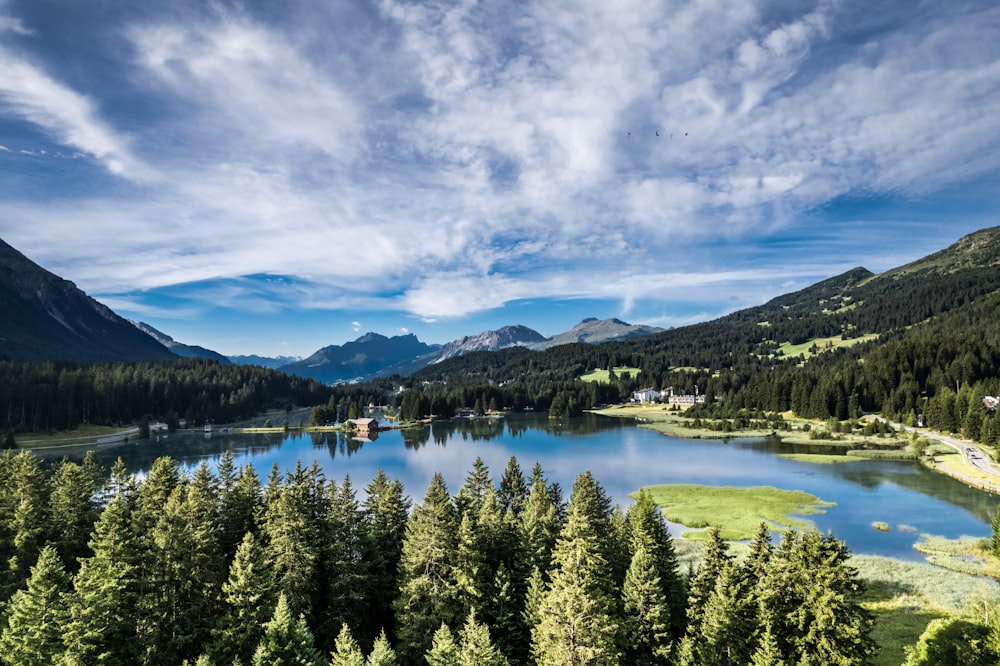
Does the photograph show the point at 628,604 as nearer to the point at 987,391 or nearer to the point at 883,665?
the point at 883,665

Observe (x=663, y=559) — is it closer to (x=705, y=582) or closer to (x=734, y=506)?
(x=705, y=582)

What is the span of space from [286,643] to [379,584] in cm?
1113

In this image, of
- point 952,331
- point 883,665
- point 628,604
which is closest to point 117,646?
point 628,604

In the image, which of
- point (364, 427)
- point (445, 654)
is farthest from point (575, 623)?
point (364, 427)

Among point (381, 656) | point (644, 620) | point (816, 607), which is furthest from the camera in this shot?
point (644, 620)

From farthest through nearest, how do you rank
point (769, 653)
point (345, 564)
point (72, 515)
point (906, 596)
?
point (906, 596), point (72, 515), point (345, 564), point (769, 653)

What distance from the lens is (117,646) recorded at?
87.6 ft

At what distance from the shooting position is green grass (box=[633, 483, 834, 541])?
58.8 m

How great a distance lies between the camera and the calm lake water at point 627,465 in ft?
200

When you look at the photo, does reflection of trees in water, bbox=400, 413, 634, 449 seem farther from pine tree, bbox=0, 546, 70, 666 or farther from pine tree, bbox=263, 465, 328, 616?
pine tree, bbox=0, 546, 70, 666

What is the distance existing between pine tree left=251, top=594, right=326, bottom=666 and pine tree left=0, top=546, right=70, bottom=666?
9711 millimetres

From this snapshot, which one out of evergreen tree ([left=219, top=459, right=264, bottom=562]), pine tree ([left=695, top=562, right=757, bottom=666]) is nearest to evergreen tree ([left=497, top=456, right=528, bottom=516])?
evergreen tree ([left=219, top=459, right=264, bottom=562])

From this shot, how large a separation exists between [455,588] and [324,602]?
885 centimetres

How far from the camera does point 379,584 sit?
1393 inches
